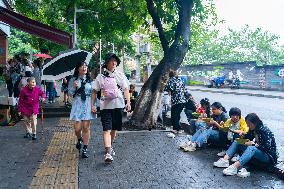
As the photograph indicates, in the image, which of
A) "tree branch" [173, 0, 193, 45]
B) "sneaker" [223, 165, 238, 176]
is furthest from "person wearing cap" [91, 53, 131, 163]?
"tree branch" [173, 0, 193, 45]

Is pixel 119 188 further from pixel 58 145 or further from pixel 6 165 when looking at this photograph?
pixel 58 145

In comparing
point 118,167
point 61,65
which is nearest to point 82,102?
point 118,167

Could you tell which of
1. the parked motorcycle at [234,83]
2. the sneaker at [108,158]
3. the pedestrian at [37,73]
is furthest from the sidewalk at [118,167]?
the parked motorcycle at [234,83]

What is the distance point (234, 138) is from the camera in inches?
282

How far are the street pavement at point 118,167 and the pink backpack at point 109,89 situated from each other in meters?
1.24

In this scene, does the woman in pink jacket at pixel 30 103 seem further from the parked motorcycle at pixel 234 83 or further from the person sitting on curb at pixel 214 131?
the parked motorcycle at pixel 234 83

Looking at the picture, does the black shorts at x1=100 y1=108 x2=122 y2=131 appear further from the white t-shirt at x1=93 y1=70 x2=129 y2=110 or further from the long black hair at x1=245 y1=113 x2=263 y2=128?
the long black hair at x1=245 y1=113 x2=263 y2=128

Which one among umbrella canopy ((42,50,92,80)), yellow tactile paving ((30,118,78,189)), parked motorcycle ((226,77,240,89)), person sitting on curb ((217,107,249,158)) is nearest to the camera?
yellow tactile paving ((30,118,78,189))

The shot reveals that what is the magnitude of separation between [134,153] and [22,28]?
635cm

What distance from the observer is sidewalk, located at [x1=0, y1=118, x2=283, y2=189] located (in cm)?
574

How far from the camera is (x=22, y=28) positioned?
11.9 metres

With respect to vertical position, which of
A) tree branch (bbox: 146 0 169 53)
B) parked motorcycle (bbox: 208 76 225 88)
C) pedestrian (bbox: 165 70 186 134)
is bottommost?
pedestrian (bbox: 165 70 186 134)

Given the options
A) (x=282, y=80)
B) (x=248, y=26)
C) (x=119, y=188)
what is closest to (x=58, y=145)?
(x=119, y=188)

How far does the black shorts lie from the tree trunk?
3893mm
